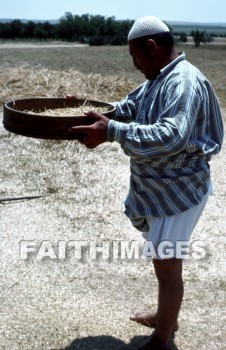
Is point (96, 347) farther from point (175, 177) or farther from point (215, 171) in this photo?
point (215, 171)

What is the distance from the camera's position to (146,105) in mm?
2248

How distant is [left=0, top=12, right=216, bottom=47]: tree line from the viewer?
51.2 metres

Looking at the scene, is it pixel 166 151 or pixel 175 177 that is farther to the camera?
pixel 175 177

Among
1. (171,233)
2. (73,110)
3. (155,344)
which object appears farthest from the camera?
(73,110)

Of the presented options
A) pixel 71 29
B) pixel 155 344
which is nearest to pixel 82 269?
pixel 155 344

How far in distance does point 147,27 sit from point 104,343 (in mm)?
1526

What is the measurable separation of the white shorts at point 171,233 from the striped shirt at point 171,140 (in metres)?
0.04

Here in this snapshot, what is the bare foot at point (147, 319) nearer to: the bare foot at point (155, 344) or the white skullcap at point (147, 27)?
the bare foot at point (155, 344)

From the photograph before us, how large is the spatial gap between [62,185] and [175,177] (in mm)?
2933

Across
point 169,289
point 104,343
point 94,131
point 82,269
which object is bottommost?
point 82,269

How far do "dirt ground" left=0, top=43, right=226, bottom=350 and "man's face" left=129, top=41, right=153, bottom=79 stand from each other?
4.44 ft

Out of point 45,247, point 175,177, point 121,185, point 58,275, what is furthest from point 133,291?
point 121,185

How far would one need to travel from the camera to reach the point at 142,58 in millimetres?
2178

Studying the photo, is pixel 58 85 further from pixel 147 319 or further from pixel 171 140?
pixel 171 140
